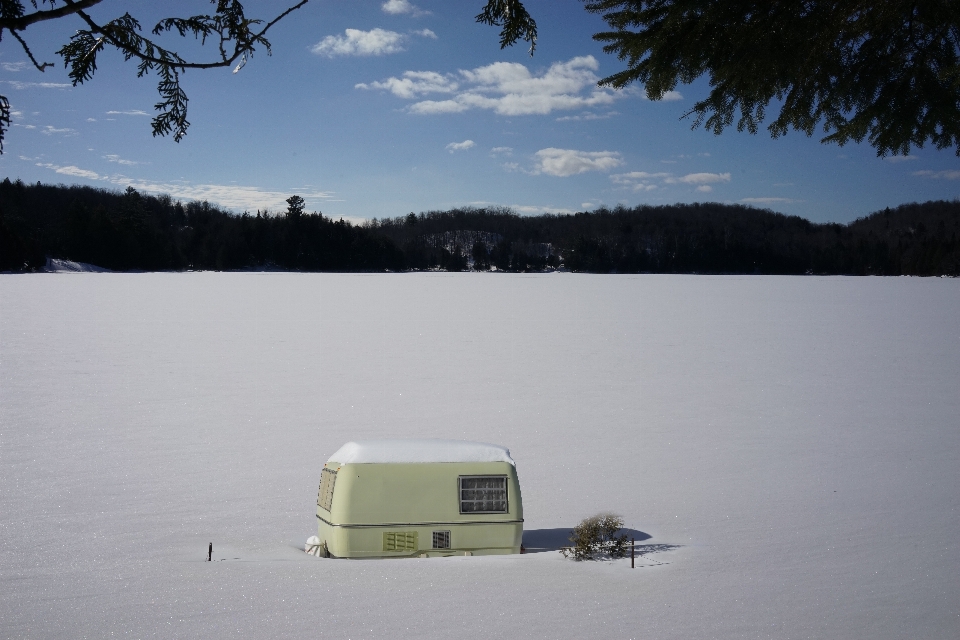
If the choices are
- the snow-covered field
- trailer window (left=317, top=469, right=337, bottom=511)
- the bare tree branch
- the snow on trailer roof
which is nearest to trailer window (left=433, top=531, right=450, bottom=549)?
the snow-covered field

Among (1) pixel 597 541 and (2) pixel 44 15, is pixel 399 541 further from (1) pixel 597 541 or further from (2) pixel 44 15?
(2) pixel 44 15

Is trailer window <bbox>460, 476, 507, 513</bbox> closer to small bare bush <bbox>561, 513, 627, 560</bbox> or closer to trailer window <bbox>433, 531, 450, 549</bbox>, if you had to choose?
trailer window <bbox>433, 531, 450, 549</bbox>

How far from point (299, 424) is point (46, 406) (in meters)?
5.31

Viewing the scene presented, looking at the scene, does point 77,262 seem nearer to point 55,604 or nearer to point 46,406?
point 46,406

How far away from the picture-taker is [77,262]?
275 ft

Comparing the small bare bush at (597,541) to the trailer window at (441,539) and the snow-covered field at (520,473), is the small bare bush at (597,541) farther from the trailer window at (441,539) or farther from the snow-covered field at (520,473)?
the trailer window at (441,539)

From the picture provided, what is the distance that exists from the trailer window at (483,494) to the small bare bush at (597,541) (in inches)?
41.9

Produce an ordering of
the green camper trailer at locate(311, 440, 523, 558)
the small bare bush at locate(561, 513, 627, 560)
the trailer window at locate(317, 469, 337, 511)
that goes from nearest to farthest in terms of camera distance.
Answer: the green camper trailer at locate(311, 440, 523, 558), the trailer window at locate(317, 469, 337, 511), the small bare bush at locate(561, 513, 627, 560)

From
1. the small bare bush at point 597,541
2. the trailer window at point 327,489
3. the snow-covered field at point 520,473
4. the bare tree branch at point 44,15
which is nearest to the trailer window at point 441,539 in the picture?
the snow-covered field at point 520,473

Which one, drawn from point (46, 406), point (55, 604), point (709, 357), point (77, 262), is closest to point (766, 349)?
point (709, 357)

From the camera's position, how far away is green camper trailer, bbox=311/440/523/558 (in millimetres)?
5258

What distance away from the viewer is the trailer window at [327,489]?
5555 mm

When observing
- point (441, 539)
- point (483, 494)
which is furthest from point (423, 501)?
point (483, 494)

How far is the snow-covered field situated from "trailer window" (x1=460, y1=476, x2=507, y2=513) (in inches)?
16.6
